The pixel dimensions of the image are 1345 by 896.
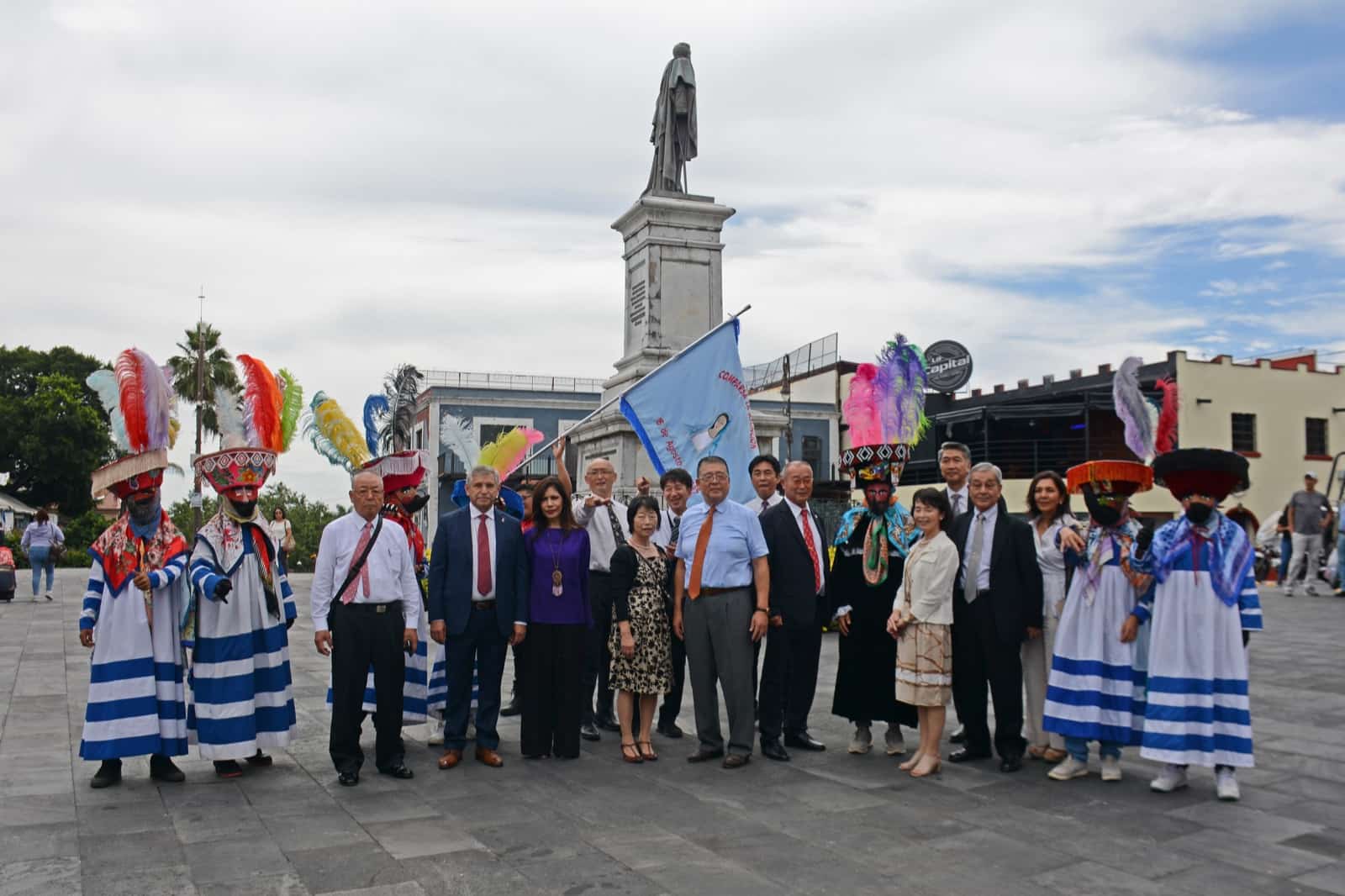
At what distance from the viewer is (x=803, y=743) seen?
23.3 feet

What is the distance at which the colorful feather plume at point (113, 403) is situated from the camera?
6465mm

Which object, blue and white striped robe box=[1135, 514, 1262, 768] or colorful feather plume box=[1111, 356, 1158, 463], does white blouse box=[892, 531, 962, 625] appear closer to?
blue and white striped robe box=[1135, 514, 1262, 768]

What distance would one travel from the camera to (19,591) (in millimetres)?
21891

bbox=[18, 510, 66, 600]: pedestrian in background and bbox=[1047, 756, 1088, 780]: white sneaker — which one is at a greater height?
bbox=[18, 510, 66, 600]: pedestrian in background

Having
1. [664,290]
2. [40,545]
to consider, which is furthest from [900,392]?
[40,545]

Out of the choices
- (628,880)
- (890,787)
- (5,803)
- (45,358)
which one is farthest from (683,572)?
(45,358)

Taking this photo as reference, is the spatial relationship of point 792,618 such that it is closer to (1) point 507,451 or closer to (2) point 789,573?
(2) point 789,573

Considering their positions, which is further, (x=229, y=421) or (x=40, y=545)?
(x=40, y=545)

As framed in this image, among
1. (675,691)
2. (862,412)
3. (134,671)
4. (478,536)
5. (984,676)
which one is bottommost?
(675,691)

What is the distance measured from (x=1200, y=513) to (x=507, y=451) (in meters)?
4.62

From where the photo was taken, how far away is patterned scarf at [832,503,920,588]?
6.89m

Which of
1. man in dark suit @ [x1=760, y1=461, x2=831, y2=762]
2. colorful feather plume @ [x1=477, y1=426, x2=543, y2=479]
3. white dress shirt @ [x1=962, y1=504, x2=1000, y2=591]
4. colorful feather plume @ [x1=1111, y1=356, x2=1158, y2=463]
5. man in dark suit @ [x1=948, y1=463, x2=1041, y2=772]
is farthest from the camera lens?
colorful feather plume @ [x1=477, y1=426, x2=543, y2=479]

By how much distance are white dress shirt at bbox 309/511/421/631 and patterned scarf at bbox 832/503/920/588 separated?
274 centimetres

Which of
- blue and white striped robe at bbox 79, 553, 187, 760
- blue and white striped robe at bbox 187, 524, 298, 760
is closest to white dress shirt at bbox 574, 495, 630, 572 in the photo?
blue and white striped robe at bbox 187, 524, 298, 760
